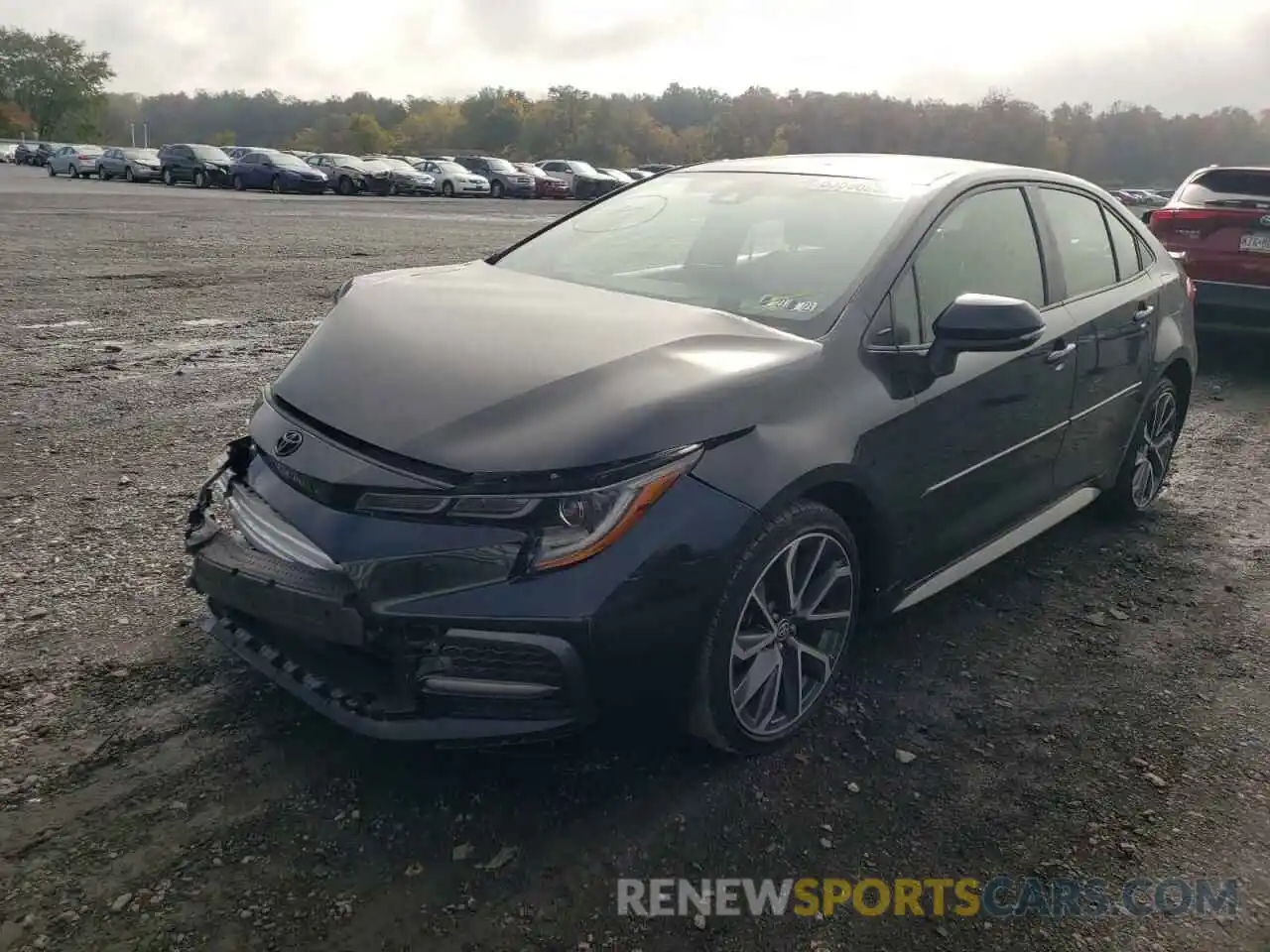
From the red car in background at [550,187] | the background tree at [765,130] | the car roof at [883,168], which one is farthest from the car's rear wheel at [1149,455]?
the background tree at [765,130]

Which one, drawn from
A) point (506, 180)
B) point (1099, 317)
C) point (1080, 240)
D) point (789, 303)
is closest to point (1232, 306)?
point (1080, 240)

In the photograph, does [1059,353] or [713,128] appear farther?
[713,128]

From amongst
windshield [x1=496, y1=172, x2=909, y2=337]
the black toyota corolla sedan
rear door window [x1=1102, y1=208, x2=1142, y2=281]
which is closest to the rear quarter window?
rear door window [x1=1102, y1=208, x2=1142, y2=281]

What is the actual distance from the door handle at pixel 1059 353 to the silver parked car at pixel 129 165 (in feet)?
144

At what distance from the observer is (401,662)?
2.44 m

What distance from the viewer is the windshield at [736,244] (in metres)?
3.29

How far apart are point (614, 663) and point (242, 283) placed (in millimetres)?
10135

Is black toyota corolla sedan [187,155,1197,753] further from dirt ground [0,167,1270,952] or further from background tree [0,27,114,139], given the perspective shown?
background tree [0,27,114,139]

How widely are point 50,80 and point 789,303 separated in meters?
122

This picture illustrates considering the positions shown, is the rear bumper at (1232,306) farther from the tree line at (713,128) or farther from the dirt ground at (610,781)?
the tree line at (713,128)

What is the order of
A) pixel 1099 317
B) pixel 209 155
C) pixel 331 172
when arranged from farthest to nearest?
pixel 209 155, pixel 331 172, pixel 1099 317

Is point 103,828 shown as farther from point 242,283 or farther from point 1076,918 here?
point 242,283

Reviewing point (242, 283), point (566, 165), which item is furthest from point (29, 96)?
point (242, 283)

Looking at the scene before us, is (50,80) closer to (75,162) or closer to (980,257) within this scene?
(75,162)
